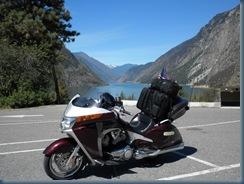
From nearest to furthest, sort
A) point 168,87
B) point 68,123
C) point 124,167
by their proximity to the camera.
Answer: point 68,123
point 124,167
point 168,87

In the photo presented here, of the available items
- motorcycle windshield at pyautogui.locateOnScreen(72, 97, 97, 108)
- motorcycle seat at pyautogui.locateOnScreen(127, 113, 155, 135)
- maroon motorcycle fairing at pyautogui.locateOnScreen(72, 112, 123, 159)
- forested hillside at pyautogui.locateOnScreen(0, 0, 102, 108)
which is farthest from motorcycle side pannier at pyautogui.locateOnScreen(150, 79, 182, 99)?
forested hillside at pyautogui.locateOnScreen(0, 0, 102, 108)

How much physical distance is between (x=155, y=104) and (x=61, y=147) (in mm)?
1950

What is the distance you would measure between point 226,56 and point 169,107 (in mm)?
167474

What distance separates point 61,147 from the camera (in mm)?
4309

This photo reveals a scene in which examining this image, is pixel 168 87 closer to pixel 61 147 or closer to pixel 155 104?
pixel 155 104

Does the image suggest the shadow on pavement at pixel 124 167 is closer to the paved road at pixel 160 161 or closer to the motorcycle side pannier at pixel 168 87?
the paved road at pixel 160 161

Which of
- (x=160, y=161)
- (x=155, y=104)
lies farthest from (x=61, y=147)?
(x=160, y=161)

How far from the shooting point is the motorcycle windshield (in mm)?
4391

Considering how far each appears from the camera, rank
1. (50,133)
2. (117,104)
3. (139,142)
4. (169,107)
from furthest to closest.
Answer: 1. (50,133)
2. (169,107)
3. (139,142)
4. (117,104)

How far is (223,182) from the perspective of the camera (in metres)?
→ 4.32

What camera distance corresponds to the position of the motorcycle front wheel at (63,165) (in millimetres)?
4328

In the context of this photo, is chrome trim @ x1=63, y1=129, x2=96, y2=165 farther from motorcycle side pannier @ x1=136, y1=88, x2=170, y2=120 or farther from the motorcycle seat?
motorcycle side pannier @ x1=136, y1=88, x2=170, y2=120

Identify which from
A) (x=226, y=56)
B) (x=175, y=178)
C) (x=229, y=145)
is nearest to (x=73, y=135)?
(x=175, y=178)

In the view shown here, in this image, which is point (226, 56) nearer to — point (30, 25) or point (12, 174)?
point (30, 25)
